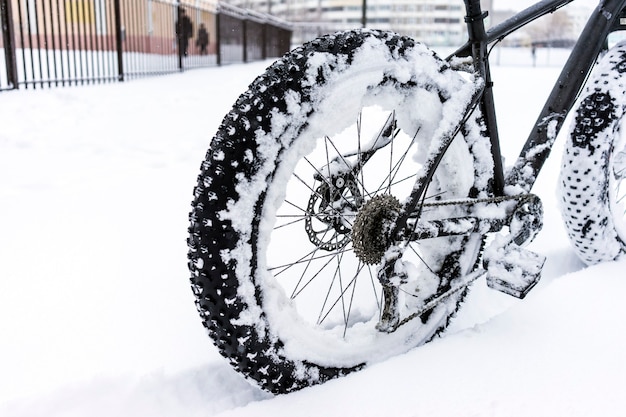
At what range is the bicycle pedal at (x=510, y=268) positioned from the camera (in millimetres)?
1494

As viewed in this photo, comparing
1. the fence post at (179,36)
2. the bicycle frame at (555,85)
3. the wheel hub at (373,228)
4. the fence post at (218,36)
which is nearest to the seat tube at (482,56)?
the bicycle frame at (555,85)

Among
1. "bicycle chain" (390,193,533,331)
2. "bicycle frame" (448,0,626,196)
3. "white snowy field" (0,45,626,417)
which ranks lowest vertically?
"white snowy field" (0,45,626,417)

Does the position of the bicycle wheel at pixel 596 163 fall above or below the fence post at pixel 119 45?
below

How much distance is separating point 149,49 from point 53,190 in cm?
934

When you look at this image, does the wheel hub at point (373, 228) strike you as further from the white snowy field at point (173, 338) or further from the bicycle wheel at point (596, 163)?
the bicycle wheel at point (596, 163)

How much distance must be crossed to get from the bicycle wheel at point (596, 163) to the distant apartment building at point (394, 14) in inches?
290

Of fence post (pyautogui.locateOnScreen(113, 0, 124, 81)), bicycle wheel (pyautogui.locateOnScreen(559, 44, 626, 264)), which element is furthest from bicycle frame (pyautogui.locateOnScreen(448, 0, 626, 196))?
fence post (pyautogui.locateOnScreen(113, 0, 124, 81))

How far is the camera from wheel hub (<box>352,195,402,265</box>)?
1367 millimetres

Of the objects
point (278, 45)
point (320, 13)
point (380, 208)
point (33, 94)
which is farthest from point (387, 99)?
point (278, 45)

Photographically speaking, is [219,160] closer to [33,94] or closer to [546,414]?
[546,414]

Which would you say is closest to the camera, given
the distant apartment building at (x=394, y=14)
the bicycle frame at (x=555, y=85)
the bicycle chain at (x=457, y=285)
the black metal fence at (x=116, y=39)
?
the bicycle chain at (x=457, y=285)

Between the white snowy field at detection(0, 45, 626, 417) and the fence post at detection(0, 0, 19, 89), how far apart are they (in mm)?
3742

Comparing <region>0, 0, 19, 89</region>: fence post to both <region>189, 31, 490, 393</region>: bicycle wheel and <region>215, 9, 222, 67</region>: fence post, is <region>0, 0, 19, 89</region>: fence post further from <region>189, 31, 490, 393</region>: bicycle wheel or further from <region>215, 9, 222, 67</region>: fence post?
<region>215, 9, 222, 67</region>: fence post

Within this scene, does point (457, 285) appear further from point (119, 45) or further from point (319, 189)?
point (119, 45)
